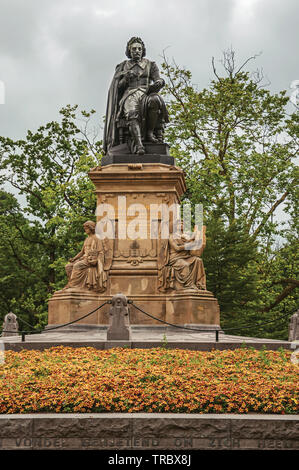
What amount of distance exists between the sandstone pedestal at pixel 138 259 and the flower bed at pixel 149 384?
4.09 m

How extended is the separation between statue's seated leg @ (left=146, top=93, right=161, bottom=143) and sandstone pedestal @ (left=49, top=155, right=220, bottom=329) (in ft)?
2.57

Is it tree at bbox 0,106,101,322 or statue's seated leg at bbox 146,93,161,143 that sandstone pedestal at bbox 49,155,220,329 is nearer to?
statue's seated leg at bbox 146,93,161,143

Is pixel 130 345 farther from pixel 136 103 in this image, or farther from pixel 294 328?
pixel 136 103

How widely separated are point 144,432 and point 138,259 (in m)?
8.74

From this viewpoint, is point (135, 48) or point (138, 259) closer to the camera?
point (138, 259)

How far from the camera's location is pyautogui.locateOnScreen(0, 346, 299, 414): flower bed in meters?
7.33

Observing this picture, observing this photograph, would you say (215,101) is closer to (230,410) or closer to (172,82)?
(172,82)

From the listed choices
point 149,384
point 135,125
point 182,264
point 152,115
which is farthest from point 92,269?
point 149,384

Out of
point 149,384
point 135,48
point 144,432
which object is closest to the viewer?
point 144,432

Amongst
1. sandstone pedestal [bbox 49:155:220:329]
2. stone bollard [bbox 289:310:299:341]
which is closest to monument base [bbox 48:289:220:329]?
sandstone pedestal [bbox 49:155:220:329]

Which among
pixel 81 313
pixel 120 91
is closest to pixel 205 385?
pixel 81 313

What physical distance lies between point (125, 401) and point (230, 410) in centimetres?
119

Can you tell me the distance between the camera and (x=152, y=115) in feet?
54.0

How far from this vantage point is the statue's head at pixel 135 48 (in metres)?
16.9
